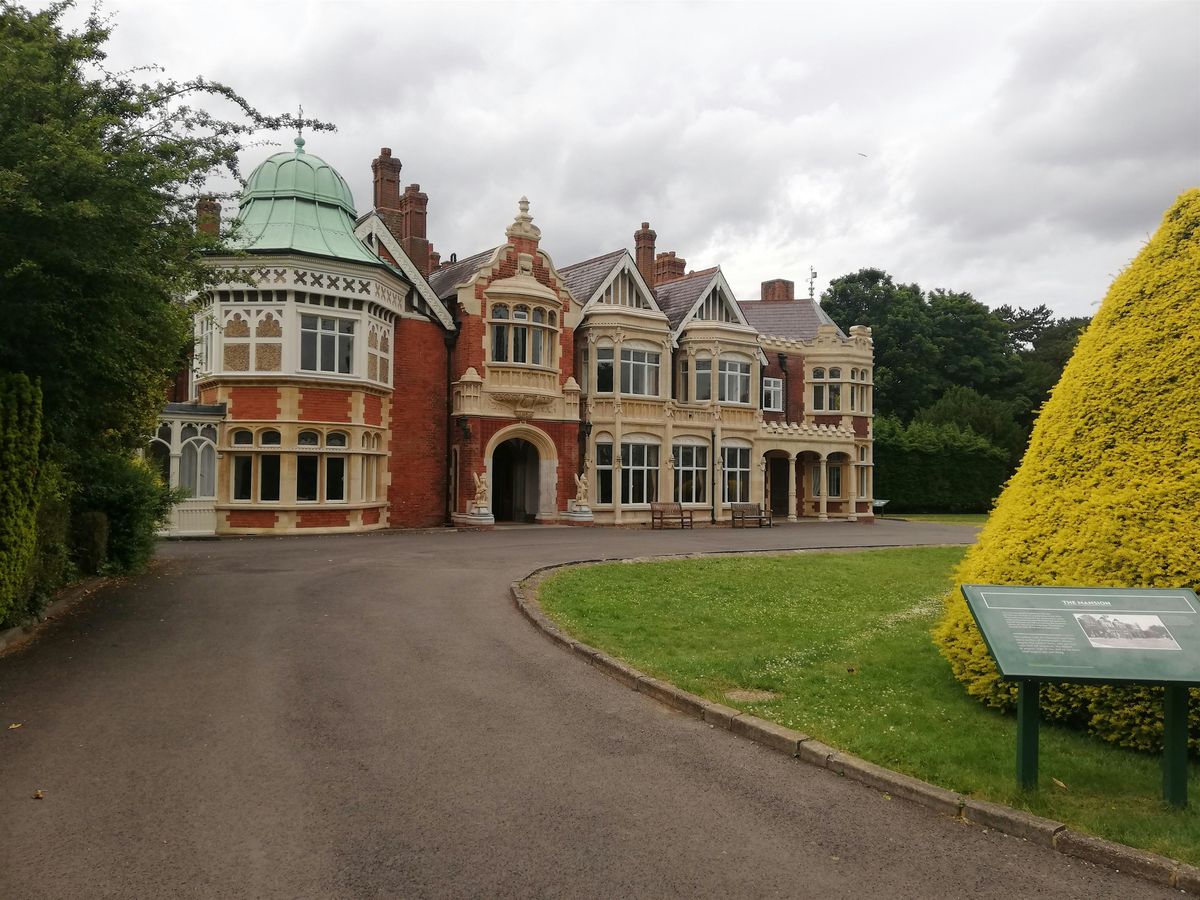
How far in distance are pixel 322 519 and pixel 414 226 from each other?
12.1 meters

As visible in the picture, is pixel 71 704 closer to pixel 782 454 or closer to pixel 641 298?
pixel 641 298

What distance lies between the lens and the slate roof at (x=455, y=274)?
101 feet

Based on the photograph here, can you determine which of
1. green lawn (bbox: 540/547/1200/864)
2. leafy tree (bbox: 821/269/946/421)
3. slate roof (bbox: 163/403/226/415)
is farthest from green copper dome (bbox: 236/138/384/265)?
leafy tree (bbox: 821/269/946/421)

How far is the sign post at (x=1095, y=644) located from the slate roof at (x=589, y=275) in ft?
87.1

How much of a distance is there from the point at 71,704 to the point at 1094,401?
9.96 metres

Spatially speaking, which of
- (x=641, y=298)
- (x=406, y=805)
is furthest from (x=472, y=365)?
(x=406, y=805)

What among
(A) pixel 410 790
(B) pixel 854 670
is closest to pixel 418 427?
(B) pixel 854 670

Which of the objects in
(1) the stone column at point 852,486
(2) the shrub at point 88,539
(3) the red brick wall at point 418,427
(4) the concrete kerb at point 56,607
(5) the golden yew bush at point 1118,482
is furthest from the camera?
(1) the stone column at point 852,486

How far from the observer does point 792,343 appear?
40.6m

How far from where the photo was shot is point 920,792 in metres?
5.80

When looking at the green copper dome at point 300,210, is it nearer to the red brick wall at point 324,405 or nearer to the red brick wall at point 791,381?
the red brick wall at point 324,405

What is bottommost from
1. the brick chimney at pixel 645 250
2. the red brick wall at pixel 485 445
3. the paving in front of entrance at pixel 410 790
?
the paving in front of entrance at pixel 410 790

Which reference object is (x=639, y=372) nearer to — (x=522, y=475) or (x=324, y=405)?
(x=522, y=475)

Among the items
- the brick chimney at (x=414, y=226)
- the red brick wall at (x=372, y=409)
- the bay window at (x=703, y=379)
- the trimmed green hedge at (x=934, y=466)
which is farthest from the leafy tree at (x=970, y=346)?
the red brick wall at (x=372, y=409)
